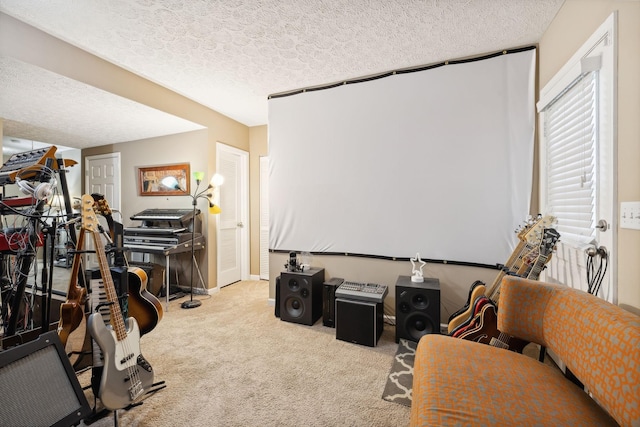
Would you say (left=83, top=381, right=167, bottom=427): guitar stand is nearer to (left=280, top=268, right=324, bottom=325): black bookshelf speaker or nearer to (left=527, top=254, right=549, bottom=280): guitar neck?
(left=280, top=268, right=324, bottom=325): black bookshelf speaker

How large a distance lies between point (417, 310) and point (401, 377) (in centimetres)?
→ 59

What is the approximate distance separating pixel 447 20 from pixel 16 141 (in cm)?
686

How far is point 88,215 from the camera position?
5.24 feet

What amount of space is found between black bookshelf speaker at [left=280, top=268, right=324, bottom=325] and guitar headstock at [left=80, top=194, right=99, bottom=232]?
1.74m

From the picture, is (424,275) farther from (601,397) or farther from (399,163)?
(601,397)

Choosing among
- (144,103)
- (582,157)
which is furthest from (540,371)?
(144,103)

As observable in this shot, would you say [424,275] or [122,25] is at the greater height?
[122,25]

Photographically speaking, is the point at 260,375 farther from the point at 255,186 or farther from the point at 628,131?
the point at 255,186

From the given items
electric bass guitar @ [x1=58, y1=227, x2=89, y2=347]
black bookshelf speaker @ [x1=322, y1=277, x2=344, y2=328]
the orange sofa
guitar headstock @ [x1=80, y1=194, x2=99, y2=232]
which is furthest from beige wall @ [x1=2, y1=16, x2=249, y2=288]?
the orange sofa

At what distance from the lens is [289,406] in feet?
5.68

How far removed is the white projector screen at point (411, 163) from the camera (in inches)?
98.3

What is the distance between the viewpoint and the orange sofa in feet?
3.09

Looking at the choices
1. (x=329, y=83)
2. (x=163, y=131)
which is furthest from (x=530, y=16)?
(x=163, y=131)

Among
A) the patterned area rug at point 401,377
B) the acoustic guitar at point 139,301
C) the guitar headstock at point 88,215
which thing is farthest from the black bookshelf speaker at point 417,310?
the guitar headstock at point 88,215
